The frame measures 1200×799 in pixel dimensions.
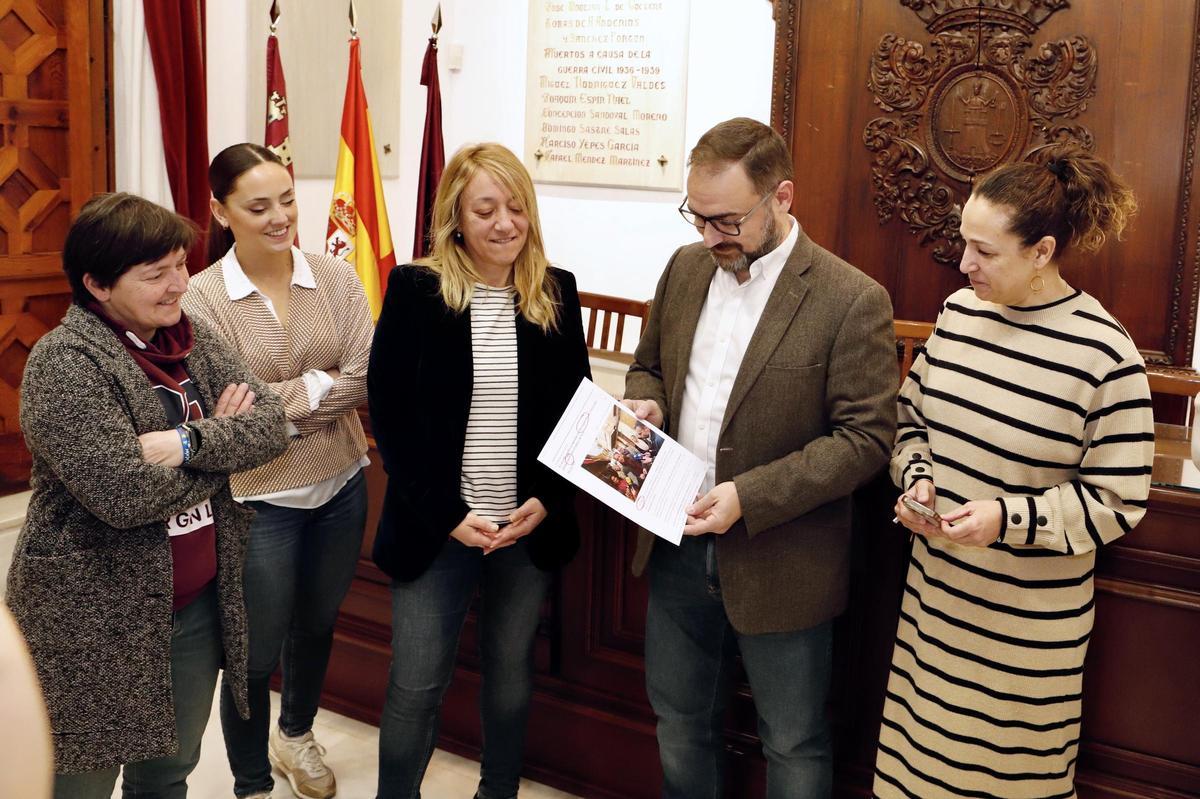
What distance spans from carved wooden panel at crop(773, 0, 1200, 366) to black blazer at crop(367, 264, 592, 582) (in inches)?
97.5

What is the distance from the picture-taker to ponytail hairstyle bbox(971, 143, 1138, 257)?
1714mm

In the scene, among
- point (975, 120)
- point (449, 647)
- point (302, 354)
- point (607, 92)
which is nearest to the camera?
point (449, 647)

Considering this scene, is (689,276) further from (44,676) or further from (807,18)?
(807,18)

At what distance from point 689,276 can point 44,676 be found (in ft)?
4.35

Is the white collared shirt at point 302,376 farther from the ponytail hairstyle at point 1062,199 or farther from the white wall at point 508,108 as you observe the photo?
the white wall at point 508,108

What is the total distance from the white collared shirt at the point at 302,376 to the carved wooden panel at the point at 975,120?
8.45ft

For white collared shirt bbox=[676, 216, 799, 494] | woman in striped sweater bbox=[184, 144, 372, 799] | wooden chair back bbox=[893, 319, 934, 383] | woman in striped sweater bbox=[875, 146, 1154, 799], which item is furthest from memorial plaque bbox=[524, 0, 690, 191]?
woman in striped sweater bbox=[875, 146, 1154, 799]

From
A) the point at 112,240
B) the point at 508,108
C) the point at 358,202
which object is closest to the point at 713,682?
the point at 112,240

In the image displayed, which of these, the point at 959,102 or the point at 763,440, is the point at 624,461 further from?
the point at 959,102

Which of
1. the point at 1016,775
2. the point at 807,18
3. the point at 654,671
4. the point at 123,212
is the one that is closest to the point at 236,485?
the point at 123,212

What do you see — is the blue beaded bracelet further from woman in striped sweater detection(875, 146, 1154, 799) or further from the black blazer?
woman in striped sweater detection(875, 146, 1154, 799)

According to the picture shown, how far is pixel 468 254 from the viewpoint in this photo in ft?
7.10

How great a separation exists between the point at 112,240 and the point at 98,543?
50 cm

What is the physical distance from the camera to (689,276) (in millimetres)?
2105
